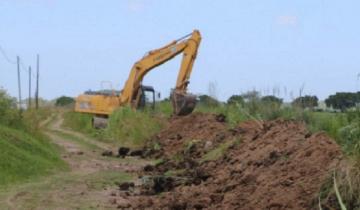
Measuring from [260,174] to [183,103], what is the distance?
19.1 metres

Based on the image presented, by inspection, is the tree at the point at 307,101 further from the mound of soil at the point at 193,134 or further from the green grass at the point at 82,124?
the green grass at the point at 82,124

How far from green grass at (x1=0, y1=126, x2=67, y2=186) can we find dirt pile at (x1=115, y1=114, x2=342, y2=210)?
8.86ft

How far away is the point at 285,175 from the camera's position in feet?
35.6

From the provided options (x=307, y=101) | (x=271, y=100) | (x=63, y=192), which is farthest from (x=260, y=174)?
(x=271, y=100)

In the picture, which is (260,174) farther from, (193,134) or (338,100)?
(193,134)

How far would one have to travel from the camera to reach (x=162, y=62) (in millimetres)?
32438

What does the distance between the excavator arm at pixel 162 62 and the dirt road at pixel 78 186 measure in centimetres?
938

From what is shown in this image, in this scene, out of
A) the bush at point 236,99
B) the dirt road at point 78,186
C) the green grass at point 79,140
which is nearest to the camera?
the dirt road at point 78,186

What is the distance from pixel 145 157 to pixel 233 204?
12.4 m

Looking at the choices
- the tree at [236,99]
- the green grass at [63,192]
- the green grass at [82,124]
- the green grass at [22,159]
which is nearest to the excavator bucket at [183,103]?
the tree at [236,99]

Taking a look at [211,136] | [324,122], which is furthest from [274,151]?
[211,136]

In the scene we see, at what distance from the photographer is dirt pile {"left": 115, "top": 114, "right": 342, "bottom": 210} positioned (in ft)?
32.4

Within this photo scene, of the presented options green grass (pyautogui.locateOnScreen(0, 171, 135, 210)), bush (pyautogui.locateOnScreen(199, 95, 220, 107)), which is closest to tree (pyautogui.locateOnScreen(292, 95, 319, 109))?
green grass (pyautogui.locateOnScreen(0, 171, 135, 210))

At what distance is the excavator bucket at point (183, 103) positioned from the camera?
3083cm
